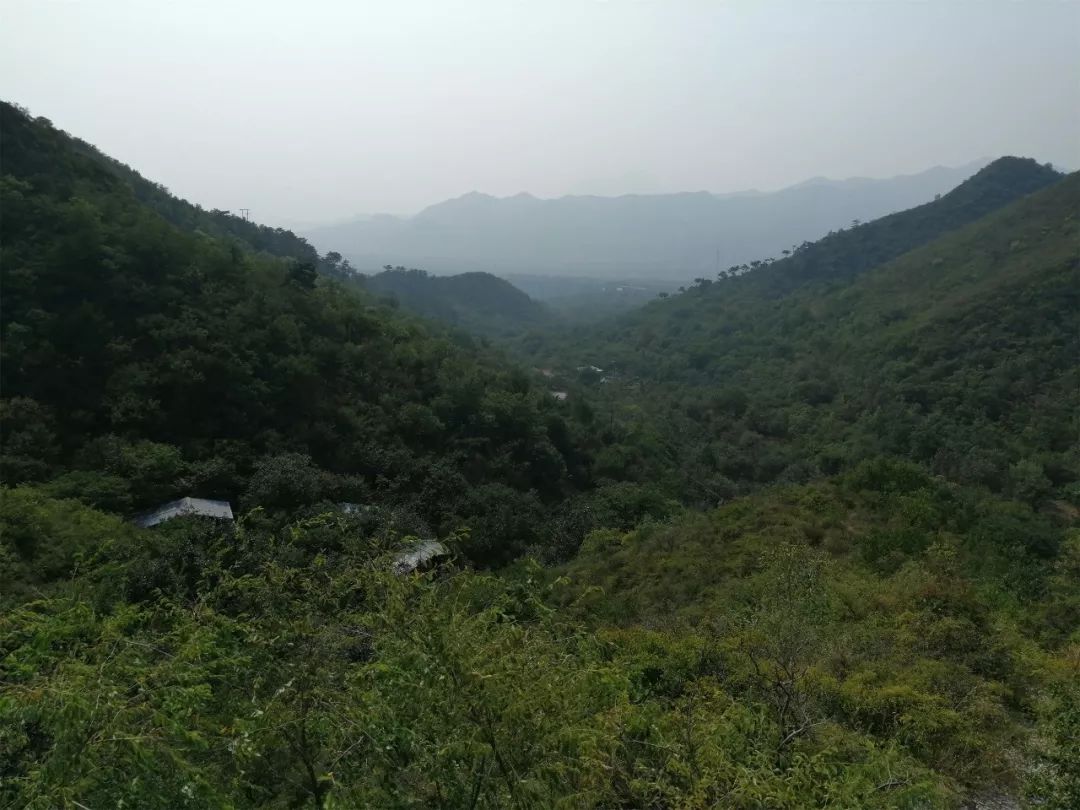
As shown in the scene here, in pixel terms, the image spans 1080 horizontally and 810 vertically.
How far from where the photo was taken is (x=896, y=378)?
26.9 metres

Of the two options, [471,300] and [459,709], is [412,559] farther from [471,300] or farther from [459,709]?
[471,300]

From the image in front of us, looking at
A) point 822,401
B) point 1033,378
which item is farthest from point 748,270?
point 1033,378

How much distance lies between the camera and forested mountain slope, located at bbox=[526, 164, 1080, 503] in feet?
67.7

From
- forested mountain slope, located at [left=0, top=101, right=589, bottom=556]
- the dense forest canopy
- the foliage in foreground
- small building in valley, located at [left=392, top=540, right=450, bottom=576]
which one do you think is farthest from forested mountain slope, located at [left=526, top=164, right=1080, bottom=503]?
small building in valley, located at [left=392, top=540, right=450, bottom=576]

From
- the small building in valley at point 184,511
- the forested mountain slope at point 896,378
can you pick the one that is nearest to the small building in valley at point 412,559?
the small building in valley at point 184,511

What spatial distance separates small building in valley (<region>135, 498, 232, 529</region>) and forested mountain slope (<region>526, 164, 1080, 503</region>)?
37.2 feet

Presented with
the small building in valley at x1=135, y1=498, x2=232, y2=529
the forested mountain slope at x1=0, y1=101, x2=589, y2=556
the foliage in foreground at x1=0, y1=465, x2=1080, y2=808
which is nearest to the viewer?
the foliage in foreground at x1=0, y1=465, x2=1080, y2=808

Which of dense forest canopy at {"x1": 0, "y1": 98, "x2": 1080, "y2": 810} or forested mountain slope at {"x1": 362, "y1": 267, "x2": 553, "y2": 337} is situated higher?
forested mountain slope at {"x1": 362, "y1": 267, "x2": 553, "y2": 337}

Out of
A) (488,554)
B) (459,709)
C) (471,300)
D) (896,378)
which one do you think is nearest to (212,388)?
(488,554)

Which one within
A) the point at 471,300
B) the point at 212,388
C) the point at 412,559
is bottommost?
the point at 412,559

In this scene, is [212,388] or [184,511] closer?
[184,511]

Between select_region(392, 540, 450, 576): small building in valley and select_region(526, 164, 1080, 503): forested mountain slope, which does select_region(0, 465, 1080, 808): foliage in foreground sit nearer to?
select_region(392, 540, 450, 576): small building in valley

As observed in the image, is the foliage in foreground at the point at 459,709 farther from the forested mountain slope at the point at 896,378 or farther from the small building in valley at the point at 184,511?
the forested mountain slope at the point at 896,378

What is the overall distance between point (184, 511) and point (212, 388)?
4387 mm
